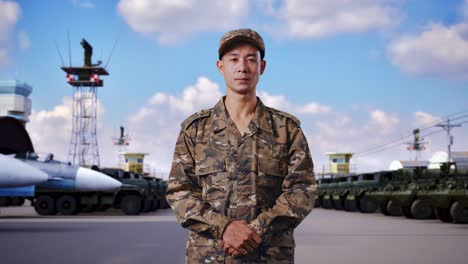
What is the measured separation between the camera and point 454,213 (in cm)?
1789

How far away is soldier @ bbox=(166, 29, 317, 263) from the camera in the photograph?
2.64 metres

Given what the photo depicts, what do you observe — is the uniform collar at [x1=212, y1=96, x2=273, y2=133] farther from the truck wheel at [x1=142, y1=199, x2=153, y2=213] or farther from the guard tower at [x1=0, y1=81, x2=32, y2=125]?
the guard tower at [x1=0, y1=81, x2=32, y2=125]

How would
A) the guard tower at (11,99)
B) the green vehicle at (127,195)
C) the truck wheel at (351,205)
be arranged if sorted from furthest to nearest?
the guard tower at (11,99) → the truck wheel at (351,205) → the green vehicle at (127,195)

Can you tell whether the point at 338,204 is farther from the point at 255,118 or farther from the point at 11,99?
the point at 11,99

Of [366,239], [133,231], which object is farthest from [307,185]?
[133,231]

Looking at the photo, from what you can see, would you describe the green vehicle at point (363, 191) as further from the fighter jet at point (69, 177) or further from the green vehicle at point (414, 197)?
the fighter jet at point (69, 177)

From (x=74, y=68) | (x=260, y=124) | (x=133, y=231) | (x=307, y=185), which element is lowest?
(x=133, y=231)

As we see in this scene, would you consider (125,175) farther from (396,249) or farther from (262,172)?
(262,172)

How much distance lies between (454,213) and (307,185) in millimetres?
16453

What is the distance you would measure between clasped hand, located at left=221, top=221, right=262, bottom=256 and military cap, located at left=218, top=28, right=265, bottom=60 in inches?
31.4

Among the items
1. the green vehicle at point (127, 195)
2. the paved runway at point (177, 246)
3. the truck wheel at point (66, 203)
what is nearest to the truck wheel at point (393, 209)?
the paved runway at point (177, 246)

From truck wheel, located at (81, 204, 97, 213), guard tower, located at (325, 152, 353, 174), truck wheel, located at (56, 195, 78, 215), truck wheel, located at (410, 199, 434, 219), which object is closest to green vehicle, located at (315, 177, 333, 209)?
truck wheel, located at (410, 199, 434, 219)

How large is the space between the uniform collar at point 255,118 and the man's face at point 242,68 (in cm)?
9

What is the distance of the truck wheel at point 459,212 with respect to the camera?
17719mm
